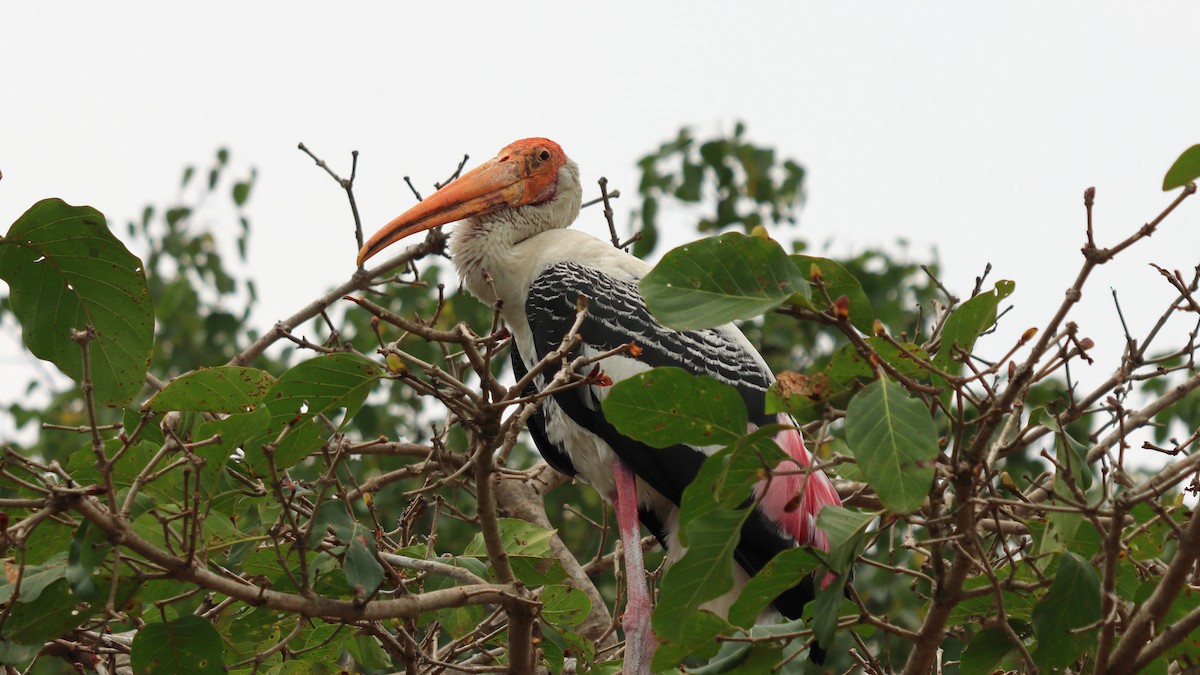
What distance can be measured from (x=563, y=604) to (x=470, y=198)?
1.83m

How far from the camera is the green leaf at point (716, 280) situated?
1.91m

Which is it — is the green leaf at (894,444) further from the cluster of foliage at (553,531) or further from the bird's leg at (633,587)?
the bird's leg at (633,587)

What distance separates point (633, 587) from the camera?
3.56 metres

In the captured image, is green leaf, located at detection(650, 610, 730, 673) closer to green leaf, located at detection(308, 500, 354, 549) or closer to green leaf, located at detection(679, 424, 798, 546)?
green leaf, located at detection(679, 424, 798, 546)

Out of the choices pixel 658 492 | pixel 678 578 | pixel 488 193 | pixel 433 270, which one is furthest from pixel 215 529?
pixel 433 270

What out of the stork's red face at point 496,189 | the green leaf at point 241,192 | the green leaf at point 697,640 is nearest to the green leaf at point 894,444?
the green leaf at point 697,640

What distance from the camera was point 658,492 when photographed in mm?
3857

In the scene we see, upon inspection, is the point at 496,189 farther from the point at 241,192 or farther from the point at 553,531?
the point at 241,192

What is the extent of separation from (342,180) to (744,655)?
6.47 feet

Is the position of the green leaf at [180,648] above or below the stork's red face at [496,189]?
below

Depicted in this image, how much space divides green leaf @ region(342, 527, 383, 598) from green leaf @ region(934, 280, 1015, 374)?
1077 mm

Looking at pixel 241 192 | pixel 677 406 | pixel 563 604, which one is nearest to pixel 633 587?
pixel 563 604

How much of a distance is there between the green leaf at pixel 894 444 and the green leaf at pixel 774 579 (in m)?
0.36

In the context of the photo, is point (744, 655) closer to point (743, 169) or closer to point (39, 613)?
point (39, 613)
